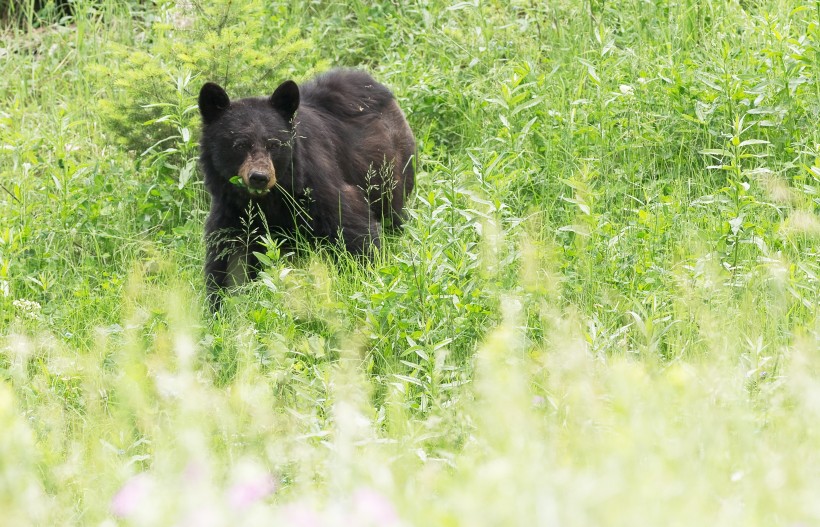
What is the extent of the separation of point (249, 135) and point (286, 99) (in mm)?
352

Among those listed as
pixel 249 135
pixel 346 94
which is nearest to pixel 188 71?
pixel 249 135

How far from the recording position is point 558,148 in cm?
631

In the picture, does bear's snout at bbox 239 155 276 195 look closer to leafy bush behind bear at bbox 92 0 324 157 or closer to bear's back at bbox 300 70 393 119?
leafy bush behind bear at bbox 92 0 324 157

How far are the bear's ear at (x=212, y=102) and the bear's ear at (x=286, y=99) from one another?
0.26m

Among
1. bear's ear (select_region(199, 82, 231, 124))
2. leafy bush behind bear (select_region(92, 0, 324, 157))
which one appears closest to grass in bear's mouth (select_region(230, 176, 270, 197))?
bear's ear (select_region(199, 82, 231, 124))

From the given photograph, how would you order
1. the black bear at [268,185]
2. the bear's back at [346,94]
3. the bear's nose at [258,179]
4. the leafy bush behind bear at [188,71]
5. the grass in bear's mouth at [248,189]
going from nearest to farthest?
the bear's nose at [258,179] < the grass in bear's mouth at [248,189] < the black bear at [268,185] < the leafy bush behind bear at [188,71] < the bear's back at [346,94]

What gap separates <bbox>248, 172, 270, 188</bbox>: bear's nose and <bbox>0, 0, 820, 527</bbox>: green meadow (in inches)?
19.1

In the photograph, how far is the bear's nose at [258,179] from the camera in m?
5.50

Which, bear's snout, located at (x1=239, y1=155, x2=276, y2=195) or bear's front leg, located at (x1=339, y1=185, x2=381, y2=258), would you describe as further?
bear's front leg, located at (x1=339, y1=185, x2=381, y2=258)

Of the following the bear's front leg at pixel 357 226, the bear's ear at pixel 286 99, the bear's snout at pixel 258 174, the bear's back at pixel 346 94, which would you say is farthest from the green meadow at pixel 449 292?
the bear's ear at pixel 286 99

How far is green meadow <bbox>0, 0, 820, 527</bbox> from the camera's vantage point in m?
2.18

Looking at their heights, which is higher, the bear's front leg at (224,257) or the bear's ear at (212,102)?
the bear's ear at (212,102)

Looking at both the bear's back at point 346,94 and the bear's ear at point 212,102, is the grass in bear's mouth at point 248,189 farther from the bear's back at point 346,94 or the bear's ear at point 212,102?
the bear's back at point 346,94

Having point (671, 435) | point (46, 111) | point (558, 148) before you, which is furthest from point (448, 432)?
point (46, 111)
